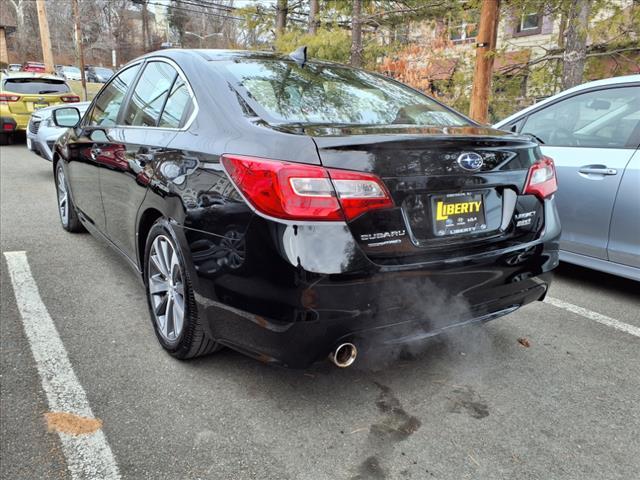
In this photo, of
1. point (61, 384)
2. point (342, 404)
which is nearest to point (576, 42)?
point (342, 404)

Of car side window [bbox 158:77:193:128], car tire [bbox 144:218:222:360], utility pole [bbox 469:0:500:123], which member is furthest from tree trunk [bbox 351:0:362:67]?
car tire [bbox 144:218:222:360]

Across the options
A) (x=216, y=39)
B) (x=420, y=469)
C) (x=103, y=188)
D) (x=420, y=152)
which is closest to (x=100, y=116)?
(x=103, y=188)

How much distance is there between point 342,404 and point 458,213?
1040 mm

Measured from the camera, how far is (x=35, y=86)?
1252 cm

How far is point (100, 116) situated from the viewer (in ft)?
13.1

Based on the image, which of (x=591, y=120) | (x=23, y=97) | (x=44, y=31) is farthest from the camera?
(x=44, y=31)

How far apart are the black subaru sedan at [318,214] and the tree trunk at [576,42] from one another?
621 cm

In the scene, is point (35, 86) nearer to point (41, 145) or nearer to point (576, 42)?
point (41, 145)

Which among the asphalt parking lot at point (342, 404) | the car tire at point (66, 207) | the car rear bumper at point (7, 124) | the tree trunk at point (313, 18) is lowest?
the asphalt parking lot at point (342, 404)

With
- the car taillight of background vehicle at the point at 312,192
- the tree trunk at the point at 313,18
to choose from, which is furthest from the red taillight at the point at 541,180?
the tree trunk at the point at 313,18

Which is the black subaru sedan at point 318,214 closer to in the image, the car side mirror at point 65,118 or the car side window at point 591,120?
the car side window at point 591,120

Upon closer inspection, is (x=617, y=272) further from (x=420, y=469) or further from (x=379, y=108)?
(x=420, y=469)

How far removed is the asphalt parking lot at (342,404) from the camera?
6.86 feet

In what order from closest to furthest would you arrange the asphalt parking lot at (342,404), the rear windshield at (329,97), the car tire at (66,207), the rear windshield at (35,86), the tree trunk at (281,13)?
the asphalt parking lot at (342,404) < the rear windshield at (329,97) < the car tire at (66,207) < the rear windshield at (35,86) < the tree trunk at (281,13)
